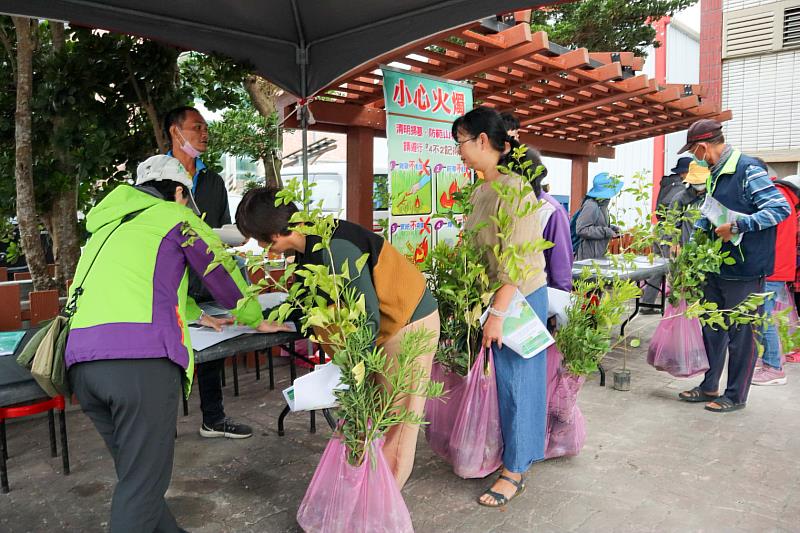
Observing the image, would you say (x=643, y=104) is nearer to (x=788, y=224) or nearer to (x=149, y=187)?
(x=788, y=224)

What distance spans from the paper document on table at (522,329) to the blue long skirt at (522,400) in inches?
3.2

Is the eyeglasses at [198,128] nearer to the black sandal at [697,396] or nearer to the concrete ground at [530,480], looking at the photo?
the concrete ground at [530,480]

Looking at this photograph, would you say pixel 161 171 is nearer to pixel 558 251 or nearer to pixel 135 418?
pixel 135 418

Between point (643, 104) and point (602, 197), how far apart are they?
260 centimetres

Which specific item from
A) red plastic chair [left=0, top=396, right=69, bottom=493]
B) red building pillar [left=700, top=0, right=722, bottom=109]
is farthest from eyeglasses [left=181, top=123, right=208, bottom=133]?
red building pillar [left=700, top=0, right=722, bottom=109]

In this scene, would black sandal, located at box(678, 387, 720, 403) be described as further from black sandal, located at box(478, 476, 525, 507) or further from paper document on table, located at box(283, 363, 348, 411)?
paper document on table, located at box(283, 363, 348, 411)

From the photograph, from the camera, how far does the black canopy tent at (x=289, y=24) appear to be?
3146 mm

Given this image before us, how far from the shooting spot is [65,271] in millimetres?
4621

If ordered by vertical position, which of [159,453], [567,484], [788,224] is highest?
[788,224]

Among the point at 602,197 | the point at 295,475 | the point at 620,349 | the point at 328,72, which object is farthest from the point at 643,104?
the point at 295,475

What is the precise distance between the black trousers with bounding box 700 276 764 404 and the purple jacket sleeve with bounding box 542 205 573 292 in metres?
1.34

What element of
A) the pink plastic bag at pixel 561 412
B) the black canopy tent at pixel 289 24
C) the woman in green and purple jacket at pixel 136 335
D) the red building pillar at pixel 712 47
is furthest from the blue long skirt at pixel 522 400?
the red building pillar at pixel 712 47

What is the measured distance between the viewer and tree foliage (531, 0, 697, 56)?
313 inches

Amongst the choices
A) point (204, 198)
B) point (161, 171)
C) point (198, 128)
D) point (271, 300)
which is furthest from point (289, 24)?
point (161, 171)
